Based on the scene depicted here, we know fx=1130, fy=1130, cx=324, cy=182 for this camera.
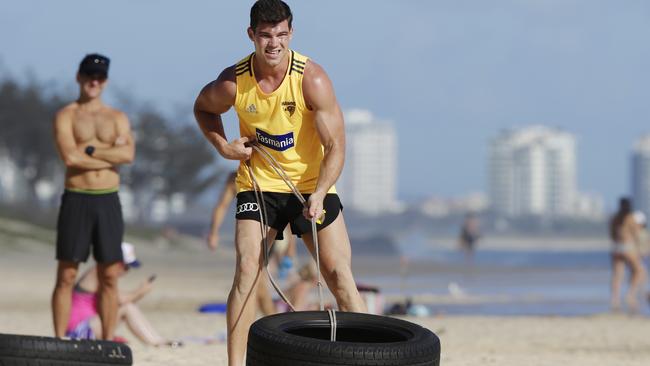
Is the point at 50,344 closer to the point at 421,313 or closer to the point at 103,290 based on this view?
the point at 103,290

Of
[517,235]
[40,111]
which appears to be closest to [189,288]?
[40,111]

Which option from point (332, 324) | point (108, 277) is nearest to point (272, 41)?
point (332, 324)

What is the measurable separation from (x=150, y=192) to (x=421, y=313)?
7002 cm

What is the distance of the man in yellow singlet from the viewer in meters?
5.62

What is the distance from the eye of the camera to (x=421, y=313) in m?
14.0

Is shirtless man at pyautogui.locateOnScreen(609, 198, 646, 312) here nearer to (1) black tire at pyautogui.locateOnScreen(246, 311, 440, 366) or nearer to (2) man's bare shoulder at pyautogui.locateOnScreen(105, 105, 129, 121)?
(2) man's bare shoulder at pyautogui.locateOnScreen(105, 105, 129, 121)

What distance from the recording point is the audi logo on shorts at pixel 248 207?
5793mm

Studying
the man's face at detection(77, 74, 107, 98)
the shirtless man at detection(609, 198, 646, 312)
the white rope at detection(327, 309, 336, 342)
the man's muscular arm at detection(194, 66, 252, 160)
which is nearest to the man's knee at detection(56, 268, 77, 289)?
the man's face at detection(77, 74, 107, 98)

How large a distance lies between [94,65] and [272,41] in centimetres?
274

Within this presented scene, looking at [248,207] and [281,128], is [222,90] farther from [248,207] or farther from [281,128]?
[248,207]

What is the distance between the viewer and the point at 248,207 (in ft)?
19.0

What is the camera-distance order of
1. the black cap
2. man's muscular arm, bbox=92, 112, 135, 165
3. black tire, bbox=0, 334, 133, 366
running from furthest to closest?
man's muscular arm, bbox=92, 112, 135, 165 < the black cap < black tire, bbox=0, 334, 133, 366

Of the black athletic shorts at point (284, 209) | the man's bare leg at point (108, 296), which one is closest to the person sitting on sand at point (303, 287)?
the man's bare leg at point (108, 296)

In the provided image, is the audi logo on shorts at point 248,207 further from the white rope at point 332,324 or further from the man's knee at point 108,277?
the man's knee at point 108,277
